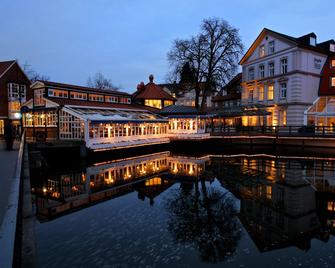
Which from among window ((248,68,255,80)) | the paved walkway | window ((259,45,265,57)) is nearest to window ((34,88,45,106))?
the paved walkway

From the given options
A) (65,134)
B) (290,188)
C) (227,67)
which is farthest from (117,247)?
(227,67)

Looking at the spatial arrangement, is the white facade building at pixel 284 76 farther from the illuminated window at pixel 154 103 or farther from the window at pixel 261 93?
the illuminated window at pixel 154 103

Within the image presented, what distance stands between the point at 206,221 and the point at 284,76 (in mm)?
30247

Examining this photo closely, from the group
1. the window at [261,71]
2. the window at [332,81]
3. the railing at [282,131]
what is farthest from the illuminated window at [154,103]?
the window at [332,81]

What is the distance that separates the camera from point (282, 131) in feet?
108

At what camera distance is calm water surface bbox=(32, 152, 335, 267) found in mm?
6969

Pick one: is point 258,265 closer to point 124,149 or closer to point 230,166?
point 230,166

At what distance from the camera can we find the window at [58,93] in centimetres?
2839

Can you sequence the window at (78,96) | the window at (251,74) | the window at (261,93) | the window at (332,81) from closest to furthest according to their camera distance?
the window at (78,96), the window at (332,81), the window at (261,93), the window at (251,74)

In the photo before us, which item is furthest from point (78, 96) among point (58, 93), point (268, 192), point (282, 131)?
point (282, 131)

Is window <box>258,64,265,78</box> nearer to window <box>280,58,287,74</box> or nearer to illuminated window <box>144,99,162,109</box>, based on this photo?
window <box>280,58,287,74</box>

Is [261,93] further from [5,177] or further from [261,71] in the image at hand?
[5,177]

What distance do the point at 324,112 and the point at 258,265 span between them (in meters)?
32.0

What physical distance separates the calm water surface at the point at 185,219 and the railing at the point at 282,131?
1281cm
